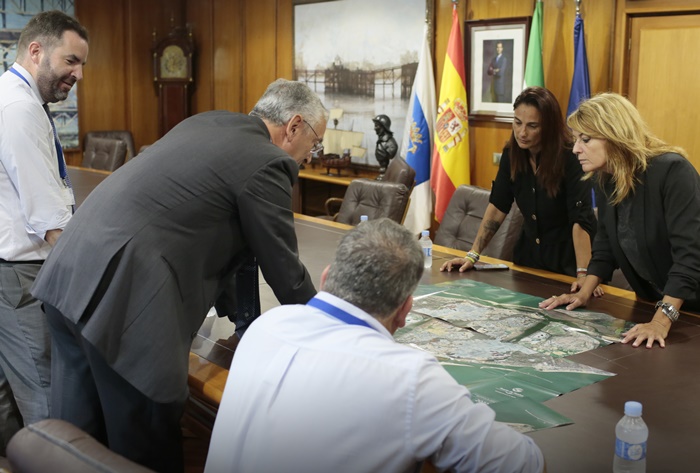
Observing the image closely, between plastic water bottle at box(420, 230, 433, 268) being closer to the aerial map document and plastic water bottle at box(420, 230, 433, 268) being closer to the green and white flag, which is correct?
the aerial map document

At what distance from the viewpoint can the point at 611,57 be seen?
219 inches

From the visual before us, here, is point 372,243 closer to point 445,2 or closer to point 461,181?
point 461,181

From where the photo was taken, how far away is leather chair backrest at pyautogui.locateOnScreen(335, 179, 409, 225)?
16.0 ft

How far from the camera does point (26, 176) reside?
257 centimetres

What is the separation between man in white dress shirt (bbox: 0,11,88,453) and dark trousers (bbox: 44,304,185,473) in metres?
0.53

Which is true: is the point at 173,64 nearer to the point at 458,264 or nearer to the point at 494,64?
the point at 494,64

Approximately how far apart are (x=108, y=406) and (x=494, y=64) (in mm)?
4883

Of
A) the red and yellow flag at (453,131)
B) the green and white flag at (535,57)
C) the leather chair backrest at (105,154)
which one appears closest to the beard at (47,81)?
the green and white flag at (535,57)

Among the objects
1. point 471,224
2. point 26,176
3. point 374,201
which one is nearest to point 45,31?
point 26,176

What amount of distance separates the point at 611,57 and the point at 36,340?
14.1 feet

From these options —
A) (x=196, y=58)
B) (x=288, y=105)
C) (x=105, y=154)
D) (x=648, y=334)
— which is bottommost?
(x=648, y=334)

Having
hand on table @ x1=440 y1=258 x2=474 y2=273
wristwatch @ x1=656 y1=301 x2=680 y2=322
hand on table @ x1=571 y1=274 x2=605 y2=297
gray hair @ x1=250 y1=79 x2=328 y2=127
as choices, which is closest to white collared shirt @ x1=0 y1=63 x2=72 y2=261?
gray hair @ x1=250 y1=79 x2=328 y2=127

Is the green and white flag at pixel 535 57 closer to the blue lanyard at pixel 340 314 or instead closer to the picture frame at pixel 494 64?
the picture frame at pixel 494 64

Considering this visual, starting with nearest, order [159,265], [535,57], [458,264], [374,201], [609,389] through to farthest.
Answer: [159,265] < [609,389] < [458,264] < [374,201] < [535,57]
